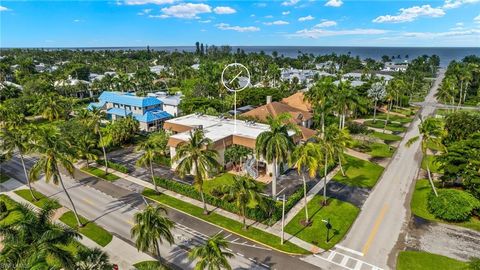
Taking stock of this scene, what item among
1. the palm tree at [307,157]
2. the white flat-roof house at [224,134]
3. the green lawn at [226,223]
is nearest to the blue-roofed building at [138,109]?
the white flat-roof house at [224,134]

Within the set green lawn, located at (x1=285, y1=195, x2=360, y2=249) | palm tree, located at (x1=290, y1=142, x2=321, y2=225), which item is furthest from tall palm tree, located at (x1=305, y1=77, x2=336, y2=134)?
palm tree, located at (x1=290, y1=142, x2=321, y2=225)

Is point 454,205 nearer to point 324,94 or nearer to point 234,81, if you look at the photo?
point 324,94

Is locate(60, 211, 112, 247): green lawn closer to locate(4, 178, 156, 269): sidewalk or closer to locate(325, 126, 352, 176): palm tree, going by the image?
locate(4, 178, 156, 269): sidewalk

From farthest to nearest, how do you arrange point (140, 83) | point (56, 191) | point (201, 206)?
point (140, 83)
point (56, 191)
point (201, 206)

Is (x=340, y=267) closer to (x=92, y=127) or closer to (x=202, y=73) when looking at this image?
(x=92, y=127)

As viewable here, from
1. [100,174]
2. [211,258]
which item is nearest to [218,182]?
[100,174]

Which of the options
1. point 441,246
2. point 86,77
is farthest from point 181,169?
point 86,77

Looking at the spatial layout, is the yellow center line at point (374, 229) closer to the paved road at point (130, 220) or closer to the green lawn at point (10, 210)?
the paved road at point (130, 220)

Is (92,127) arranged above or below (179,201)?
above
